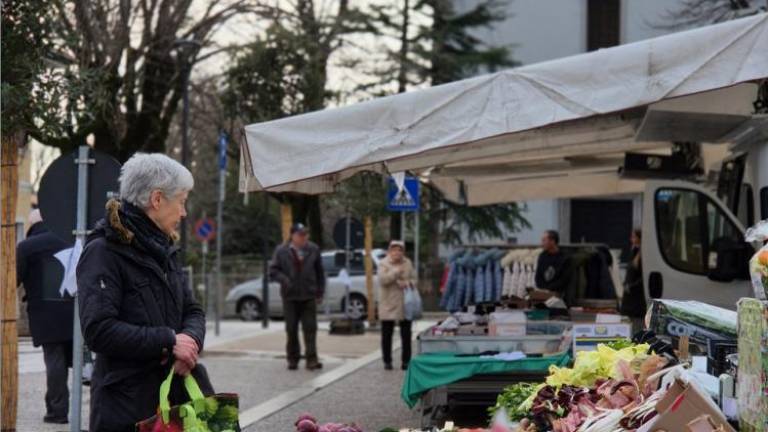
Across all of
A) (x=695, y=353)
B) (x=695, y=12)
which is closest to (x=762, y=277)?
(x=695, y=353)

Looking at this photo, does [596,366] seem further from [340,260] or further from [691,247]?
[340,260]

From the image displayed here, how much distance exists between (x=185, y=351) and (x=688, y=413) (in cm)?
190

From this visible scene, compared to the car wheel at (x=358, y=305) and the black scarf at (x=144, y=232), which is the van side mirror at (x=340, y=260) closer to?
the car wheel at (x=358, y=305)

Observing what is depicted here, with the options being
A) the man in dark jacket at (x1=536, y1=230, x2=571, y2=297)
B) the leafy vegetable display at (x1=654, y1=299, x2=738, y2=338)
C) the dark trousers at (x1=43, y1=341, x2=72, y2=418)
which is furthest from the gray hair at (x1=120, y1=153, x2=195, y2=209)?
the man in dark jacket at (x1=536, y1=230, x2=571, y2=297)

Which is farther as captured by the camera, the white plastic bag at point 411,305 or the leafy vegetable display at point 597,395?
the white plastic bag at point 411,305

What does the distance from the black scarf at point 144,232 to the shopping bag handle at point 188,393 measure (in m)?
0.47

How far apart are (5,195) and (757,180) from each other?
19.8 ft

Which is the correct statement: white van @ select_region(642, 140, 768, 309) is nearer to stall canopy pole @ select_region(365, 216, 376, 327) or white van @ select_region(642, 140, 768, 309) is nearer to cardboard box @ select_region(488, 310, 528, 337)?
cardboard box @ select_region(488, 310, 528, 337)

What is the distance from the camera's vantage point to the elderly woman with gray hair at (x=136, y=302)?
4078mm

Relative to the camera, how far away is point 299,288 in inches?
551

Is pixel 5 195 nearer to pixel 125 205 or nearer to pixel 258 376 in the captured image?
pixel 125 205

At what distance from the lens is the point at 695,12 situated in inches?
826

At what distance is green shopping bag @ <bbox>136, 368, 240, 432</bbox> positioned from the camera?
3850mm

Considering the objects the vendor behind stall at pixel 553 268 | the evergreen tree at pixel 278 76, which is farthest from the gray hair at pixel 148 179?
the evergreen tree at pixel 278 76
